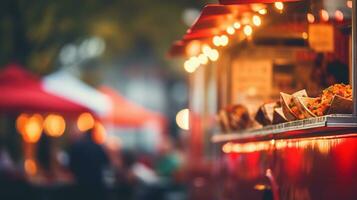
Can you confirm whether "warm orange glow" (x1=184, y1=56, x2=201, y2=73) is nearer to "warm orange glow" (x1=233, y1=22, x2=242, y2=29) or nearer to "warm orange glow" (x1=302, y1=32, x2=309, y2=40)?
Answer: "warm orange glow" (x1=233, y1=22, x2=242, y2=29)

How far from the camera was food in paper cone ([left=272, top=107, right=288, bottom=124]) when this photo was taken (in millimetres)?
7707

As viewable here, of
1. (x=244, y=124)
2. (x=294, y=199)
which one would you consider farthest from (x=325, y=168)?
(x=244, y=124)

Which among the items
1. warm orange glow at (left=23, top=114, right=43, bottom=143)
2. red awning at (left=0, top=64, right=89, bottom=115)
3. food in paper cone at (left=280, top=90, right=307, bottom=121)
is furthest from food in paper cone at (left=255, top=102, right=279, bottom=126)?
warm orange glow at (left=23, top=114, right=43, bottom=143)

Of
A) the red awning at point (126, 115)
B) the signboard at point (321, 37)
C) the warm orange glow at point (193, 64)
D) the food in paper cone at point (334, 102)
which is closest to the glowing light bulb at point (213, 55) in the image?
the warm orange glow at point (193, 64)

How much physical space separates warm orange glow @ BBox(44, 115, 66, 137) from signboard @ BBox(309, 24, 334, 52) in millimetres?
16365

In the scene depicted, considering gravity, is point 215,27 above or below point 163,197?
Result: above

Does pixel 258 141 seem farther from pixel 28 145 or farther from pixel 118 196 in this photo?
pixel 28 145

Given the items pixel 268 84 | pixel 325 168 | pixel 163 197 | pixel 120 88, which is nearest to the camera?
pixel 325 168

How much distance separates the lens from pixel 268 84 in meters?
10.8

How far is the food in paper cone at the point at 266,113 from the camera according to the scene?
850 cm

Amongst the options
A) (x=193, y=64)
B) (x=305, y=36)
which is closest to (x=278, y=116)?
(x=305, y=36)

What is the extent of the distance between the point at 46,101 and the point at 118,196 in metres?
2.47

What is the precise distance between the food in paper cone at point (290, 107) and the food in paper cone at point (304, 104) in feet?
0.23

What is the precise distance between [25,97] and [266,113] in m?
9.23
